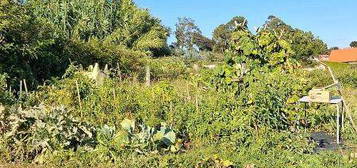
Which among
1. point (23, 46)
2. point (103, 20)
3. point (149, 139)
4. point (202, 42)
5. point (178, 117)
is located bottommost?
point (149, 139)

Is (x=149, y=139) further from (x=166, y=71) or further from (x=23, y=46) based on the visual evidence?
(x=166, y=71)

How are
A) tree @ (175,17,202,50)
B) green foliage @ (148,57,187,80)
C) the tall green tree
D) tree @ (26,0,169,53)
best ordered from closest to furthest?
the tall green tree → green foliage @ (148,57,187,80) → tree @ (26,0,169,53) → tree @ (175,17,202,50)

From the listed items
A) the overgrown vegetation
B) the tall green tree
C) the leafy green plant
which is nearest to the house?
the tall green tree

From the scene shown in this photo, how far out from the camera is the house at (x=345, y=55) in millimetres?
Answer: 64250

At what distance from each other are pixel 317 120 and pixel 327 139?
1495 mm

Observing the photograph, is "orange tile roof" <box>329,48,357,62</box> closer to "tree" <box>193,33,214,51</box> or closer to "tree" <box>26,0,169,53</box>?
"tree" <box>193,33,214,51</box>

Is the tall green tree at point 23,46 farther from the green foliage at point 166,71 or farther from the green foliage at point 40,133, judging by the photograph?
the green foliage at point 40,133

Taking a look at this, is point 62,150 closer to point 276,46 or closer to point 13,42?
point 276,46

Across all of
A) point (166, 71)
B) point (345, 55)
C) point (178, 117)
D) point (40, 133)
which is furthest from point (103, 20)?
point (345, 55)

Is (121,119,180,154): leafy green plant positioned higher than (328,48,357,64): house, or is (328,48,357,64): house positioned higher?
(328,48,357,64): house

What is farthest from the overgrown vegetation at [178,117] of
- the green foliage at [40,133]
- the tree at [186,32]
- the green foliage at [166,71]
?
the tree at [186,32]

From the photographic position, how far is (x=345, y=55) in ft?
218

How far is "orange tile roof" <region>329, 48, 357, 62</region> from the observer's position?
212 feet

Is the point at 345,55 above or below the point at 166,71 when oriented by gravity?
above
